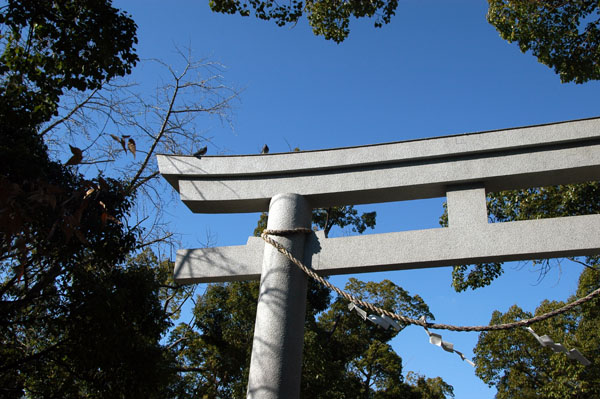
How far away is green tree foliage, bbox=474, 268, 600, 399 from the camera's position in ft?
33.4

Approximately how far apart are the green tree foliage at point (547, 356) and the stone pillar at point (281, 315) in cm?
914

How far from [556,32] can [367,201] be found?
355 cm

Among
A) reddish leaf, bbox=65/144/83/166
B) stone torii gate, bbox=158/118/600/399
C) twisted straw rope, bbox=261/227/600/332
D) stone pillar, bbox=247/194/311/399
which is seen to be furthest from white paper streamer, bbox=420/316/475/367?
reddish leaf, bbox=65/144/83/166

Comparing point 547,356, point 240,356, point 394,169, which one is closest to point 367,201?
point 394,169

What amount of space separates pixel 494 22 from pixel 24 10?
474 cm

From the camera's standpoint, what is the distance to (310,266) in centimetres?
316

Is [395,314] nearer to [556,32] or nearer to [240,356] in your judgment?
[556,32]

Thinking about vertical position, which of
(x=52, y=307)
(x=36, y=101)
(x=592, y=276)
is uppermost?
(x=592, y=276)

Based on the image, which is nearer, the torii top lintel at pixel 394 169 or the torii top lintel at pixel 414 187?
the torii top lintel at pixel 414 187

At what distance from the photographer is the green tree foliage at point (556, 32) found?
5.21 metres

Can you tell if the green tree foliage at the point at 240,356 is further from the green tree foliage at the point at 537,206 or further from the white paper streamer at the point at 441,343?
the white paper streamer at the point at 441,343

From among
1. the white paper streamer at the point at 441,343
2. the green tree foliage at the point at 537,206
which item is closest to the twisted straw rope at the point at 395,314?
the white paper streamer at the point at 441,343

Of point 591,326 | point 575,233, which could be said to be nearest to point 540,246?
point 575,233

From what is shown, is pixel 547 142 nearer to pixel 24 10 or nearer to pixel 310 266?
pixel 310 266
